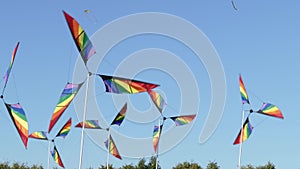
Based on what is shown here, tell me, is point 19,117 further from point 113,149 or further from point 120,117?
point 113,149

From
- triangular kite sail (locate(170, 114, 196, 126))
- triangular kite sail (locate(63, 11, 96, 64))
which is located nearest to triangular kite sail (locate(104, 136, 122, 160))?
triangular kite sail (locate(170, 114, 196, 126))

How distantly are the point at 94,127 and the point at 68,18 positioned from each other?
48.1 feet

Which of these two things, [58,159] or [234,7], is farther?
[58,159]

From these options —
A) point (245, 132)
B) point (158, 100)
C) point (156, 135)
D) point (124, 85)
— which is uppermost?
point (158, 100)

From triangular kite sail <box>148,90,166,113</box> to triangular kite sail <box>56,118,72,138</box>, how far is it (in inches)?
279

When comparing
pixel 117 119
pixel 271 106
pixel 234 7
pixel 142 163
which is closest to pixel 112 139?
pixel 117 119

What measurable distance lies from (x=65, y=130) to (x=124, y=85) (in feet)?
51.4

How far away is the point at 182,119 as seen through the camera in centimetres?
3200

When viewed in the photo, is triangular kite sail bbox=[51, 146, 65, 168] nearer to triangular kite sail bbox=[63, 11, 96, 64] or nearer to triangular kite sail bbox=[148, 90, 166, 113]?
triangular kite sail bbox=[148, 90, 166, 113]

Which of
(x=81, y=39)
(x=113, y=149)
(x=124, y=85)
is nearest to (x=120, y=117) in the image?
(x=113, y=149)

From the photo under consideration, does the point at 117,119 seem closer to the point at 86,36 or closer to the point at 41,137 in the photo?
the point at 41,137

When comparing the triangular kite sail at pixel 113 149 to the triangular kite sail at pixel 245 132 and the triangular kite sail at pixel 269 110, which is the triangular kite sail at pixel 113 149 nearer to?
the triangular kite sail at pixel 245 132

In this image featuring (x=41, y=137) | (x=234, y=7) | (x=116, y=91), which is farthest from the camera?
(x=41, y=137)

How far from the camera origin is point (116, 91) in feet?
72.8
